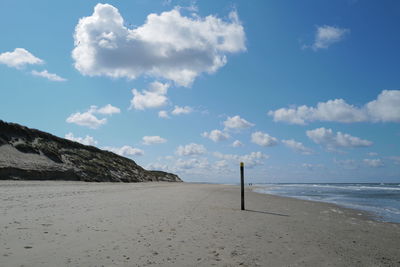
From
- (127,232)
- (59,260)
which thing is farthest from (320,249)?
(59,260)

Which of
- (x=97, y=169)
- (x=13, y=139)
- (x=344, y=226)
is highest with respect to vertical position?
(x=13, y=139)

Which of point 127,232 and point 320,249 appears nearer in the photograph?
point 320,249

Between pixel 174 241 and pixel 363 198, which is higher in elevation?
pixel 174 241

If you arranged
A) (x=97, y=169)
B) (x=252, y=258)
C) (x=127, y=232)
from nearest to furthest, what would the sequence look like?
(x=252, y=258) < (x=127, y=232) < (x=97, y=169)

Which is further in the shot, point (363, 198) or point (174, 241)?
point (363, 198)

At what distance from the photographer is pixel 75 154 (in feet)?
152

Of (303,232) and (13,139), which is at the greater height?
(13,139)

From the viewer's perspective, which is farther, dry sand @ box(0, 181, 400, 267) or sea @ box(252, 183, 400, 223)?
sea @ box(252, 183, 400, 223)

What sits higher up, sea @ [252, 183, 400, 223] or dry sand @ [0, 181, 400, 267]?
dry sand @ [0, 181, 400, 267]

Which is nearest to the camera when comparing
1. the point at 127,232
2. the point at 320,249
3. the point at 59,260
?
the point at 59,260

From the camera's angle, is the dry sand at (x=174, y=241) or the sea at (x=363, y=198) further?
the sea at (x=363, y=198)

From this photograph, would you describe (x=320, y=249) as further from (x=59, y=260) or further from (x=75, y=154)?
(x=75, y=154)

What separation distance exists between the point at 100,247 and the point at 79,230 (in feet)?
6.17

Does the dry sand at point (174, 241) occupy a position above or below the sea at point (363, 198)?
above
